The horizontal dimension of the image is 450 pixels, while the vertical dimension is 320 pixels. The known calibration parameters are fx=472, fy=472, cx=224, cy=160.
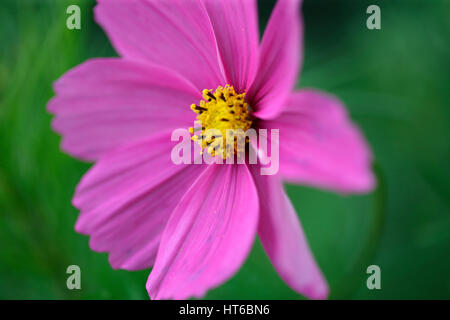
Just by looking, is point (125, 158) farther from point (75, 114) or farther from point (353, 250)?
point (353, 250)

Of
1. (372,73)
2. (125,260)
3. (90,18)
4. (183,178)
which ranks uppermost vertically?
(90,18)

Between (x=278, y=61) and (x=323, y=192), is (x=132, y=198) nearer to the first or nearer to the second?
(x=278, y=61)

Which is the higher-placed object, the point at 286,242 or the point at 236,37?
the point at 236,37

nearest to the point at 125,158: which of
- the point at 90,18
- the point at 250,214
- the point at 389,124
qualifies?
the point at 250,214

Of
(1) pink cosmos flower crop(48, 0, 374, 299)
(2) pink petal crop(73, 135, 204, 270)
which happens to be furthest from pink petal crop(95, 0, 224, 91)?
(2) pink petal crop(73, 135, 204, 270)

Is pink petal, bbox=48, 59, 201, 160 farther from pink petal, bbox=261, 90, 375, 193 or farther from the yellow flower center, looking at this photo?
pink petal, bbox=261, 90, 375, 193

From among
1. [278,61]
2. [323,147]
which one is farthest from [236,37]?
[323,147]
